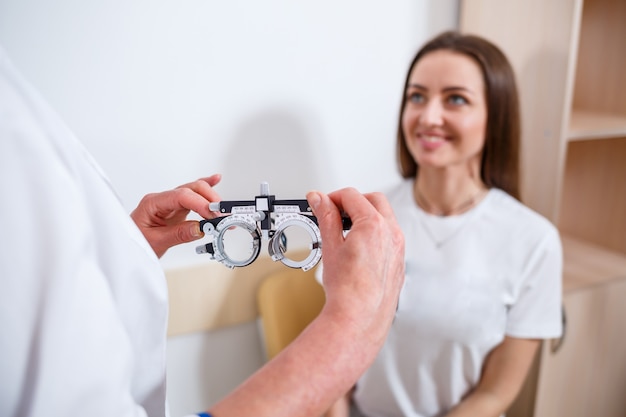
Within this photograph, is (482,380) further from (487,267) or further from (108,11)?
(108,11)

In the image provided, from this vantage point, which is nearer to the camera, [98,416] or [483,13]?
[98,416]

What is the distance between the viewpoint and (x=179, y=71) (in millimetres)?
892

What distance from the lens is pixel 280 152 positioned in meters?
1.08

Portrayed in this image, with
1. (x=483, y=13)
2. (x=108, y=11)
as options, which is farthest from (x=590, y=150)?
(x=108, y=11)

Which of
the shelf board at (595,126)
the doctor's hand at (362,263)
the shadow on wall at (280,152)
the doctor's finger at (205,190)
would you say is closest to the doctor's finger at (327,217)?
the doctor's hand at (362,263)

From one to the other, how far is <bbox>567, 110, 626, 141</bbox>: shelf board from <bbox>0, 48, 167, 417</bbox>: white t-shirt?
1.04 meters

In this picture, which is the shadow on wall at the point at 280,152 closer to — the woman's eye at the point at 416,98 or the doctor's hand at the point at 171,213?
the woman's eye at the point at 416,98

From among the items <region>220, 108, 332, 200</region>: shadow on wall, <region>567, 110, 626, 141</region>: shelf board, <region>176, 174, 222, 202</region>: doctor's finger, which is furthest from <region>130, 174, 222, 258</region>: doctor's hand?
<region>567, 110, 626, 141</region>: shelf board

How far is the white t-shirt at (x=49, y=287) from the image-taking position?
323mm

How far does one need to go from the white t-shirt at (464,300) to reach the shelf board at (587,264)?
0.65 ft

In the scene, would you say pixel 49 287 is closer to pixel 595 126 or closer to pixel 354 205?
pixel 354 205

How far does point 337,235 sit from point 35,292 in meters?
0.22

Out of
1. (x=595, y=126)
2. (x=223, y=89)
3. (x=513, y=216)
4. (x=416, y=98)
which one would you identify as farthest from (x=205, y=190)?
(x=595, y=126)

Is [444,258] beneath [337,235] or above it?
beneath
